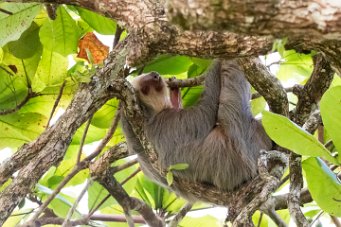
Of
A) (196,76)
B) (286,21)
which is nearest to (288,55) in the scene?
(196,76)

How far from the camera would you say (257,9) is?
61.4 inches

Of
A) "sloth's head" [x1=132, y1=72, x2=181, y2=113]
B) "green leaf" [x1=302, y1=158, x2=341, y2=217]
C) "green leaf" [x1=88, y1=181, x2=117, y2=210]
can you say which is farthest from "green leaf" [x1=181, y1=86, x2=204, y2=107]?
"green leaf" [x1=302, y1=158, x2=341, y2=217]

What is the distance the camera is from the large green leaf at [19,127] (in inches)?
156

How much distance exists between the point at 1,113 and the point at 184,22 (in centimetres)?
257

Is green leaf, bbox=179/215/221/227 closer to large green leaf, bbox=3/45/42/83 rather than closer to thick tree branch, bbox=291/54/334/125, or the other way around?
thick tree branch, bbox=291/54/334/125

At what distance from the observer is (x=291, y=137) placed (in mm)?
2244

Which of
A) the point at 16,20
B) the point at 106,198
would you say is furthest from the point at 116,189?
the point at 16,20

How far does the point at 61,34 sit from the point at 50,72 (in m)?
0.26

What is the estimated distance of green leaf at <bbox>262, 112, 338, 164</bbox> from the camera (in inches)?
87.7

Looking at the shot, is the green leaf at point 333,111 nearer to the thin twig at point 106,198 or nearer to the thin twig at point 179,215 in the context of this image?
the thin twig at point 179,215

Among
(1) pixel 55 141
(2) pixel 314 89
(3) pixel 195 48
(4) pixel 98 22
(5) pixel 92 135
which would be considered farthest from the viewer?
(5) pixel 92 135

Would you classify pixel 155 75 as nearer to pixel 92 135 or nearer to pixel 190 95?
pixel 190 95

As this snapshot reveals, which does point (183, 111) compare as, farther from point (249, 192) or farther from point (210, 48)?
point (210, 48)

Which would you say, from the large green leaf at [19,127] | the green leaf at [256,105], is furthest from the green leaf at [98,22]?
the green leaf at [256,105]
